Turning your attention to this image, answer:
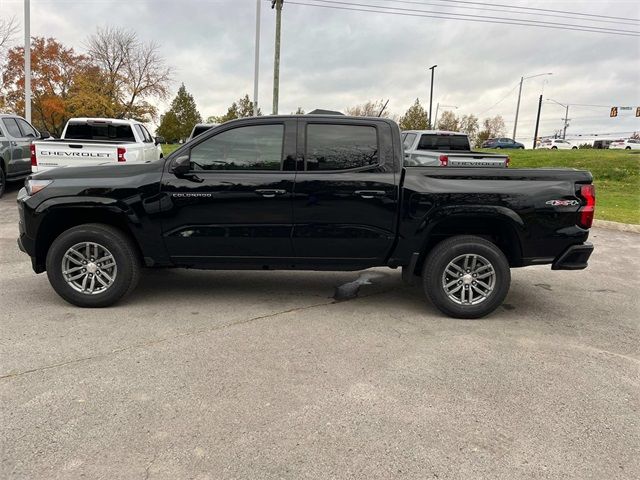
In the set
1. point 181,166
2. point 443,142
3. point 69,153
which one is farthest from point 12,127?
point 443,142

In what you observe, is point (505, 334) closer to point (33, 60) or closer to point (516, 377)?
point (516, 377)

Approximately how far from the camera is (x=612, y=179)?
61.2 ft

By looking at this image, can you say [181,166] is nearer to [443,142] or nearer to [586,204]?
[586,204]

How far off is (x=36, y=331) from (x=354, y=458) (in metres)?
3.07

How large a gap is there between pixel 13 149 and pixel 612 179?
65.7 ft

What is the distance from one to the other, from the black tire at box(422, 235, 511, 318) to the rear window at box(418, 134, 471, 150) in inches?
314

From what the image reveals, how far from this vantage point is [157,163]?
470 cm

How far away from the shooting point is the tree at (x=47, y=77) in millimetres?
41719

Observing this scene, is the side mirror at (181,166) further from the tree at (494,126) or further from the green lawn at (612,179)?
the tree at (494,126)

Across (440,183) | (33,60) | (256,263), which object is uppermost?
(33,60)

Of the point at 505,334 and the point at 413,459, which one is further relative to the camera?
the point at 505,334

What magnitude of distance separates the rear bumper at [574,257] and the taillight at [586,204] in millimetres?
222

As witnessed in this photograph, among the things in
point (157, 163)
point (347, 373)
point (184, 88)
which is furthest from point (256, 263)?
point (184, 88)

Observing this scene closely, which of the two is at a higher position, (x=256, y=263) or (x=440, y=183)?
(x=440, y=183)
